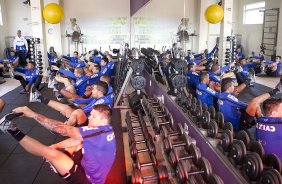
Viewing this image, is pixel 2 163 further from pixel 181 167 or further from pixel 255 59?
pixel 255 59

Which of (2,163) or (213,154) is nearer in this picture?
(213,154)

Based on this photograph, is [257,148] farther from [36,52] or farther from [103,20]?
[36,52]

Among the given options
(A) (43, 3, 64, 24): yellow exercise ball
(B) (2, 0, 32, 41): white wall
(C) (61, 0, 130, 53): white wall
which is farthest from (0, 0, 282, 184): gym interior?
(B) (2, 0, 32, 41): white wall

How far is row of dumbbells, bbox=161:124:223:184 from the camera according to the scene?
6.55 ft

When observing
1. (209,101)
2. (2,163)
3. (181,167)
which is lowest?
(2,163)

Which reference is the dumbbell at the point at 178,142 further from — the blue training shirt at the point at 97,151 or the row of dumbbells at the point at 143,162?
the blue training shirt at the point at 97,151

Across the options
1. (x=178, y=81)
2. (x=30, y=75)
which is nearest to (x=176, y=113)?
(x=178, y=81)

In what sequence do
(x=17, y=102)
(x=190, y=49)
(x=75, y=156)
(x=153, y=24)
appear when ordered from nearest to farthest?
(x=75, y=156) < (x=190, y=49) < (x=153, y=24) < (x=17, y=102)

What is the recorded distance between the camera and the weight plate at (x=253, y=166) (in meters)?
1.93

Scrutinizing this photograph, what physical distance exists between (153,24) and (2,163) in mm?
3331

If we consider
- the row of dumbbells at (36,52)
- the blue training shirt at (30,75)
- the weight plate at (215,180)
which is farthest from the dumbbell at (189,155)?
the row of dumbbells at (36,52)

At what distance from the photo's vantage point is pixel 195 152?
227 centimetres

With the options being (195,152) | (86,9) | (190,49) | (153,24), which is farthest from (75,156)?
(86,9)

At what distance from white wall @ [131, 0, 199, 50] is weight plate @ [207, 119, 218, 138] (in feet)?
4.92
